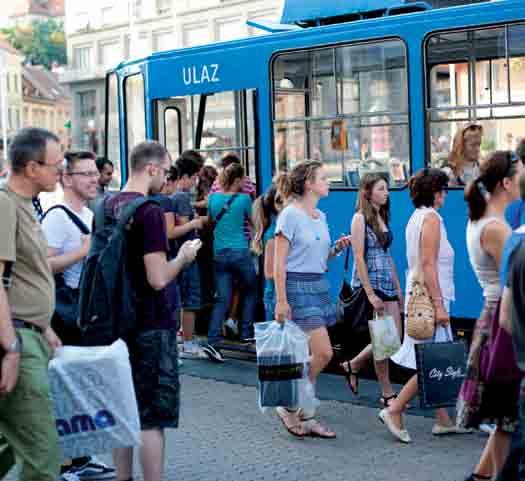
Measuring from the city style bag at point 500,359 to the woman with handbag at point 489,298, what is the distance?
0.28ft

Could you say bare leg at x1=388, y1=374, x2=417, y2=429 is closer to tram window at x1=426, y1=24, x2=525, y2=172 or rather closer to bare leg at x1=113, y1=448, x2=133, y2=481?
bare leg at x1=113, y1=448, x2=133, y2=481

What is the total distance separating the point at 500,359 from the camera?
4.76 metres

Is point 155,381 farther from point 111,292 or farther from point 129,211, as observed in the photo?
point 129,211

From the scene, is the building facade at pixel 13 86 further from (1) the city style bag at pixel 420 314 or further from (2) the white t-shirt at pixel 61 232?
(2) the white t-shirt at pixel 61 232

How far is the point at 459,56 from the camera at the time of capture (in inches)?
359

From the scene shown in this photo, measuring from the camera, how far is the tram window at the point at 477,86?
872 cm

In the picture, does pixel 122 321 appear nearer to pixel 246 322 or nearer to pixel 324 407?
pixel 324 407

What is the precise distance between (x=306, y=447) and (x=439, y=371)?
929 millimetres

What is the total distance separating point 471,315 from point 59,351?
195 inches

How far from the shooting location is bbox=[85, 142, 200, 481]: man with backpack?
5.07 metres

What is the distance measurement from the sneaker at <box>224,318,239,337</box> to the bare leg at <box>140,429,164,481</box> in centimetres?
498

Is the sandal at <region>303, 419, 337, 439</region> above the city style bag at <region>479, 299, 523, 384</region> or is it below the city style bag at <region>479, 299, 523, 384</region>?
below

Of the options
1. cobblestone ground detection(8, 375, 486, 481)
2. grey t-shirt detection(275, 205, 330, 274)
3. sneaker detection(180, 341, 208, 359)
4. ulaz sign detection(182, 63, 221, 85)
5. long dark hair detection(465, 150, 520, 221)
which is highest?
ulaz sign detection(182, 63, 221, 85)

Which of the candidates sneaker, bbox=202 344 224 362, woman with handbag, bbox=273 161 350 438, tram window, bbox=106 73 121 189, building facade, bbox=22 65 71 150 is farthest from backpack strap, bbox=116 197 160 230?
building facade, bbox=22 65 71 150
